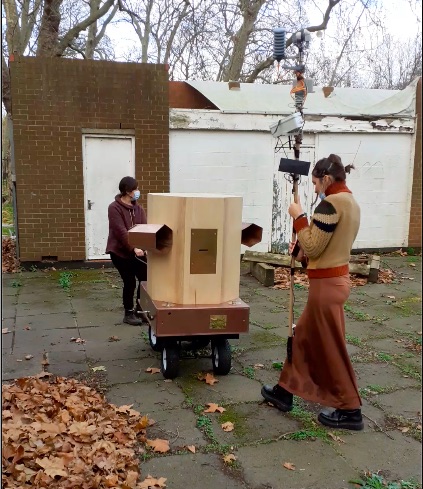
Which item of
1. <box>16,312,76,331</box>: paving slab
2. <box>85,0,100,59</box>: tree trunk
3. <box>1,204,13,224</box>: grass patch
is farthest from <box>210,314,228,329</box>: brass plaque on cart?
<box>85,0,100,59</box>: tree trunk

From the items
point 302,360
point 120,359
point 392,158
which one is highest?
point 392,158

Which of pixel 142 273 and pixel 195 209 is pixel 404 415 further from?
pixel 142 273

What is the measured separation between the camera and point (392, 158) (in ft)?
36.7

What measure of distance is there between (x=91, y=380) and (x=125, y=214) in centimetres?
207

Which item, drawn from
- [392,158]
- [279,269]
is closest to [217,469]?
[279,269]

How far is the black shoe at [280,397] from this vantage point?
157 inches

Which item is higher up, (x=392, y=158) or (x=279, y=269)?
(x=392, y=158)

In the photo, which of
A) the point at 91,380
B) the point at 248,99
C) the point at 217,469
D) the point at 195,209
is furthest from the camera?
the point at 248,99

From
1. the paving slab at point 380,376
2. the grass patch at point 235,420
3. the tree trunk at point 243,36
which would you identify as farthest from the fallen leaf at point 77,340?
the tree trunk at point 243,36

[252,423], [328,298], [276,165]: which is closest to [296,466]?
[252,423]

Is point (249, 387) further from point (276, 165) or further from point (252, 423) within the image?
point (276, 165)

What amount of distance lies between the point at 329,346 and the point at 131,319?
3327mm

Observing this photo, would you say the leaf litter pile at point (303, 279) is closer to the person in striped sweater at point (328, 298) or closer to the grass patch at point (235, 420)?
the grass patch at point (235, 420)

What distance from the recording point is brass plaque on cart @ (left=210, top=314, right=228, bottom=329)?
4.38 metres
